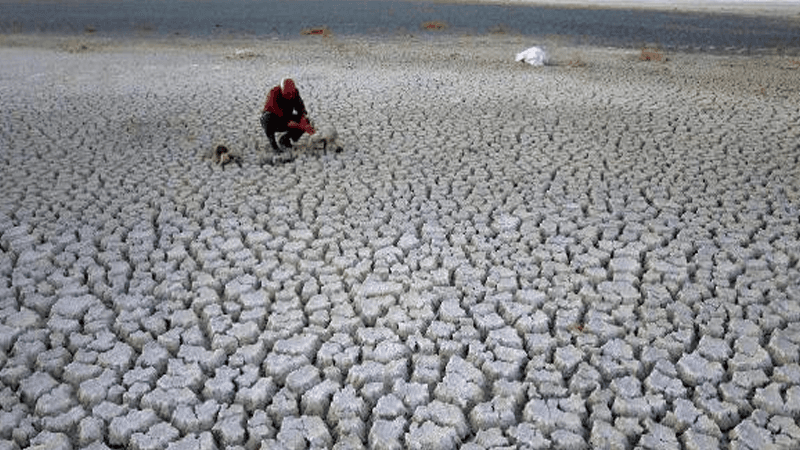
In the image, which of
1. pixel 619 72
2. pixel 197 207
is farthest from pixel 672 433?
pixel 619 72

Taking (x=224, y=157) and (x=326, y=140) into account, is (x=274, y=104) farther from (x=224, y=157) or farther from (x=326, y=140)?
(x=224, y=157)

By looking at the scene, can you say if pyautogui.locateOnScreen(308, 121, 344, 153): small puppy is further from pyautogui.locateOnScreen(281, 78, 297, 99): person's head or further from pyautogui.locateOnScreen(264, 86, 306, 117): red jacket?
pyautogui.locateOnScreen(281, 78, 297, 99): person's head

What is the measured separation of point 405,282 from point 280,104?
3.04m

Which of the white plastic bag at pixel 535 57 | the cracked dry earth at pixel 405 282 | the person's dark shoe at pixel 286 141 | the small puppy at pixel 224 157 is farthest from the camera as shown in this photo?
the white plastic bag at pixel 535 57

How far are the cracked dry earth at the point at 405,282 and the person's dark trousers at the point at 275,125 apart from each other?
1.08 feet

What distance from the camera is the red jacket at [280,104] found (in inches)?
245

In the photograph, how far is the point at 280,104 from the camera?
627cm

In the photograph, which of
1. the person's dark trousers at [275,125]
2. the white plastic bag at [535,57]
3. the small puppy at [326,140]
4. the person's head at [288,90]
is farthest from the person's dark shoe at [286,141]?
the white plastic bag at [535,57]

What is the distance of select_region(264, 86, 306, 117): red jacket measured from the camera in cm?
623

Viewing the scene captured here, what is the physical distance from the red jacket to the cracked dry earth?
55cm

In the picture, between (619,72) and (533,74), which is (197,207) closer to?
(533,74)

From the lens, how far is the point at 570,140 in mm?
6805

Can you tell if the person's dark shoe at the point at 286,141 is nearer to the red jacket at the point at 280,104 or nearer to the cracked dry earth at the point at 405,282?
the red jacket at the point at 280,104

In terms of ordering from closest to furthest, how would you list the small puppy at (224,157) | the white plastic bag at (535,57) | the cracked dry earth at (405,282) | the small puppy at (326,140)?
the cracked dry earth at (405,282)
the small puppy at (224,157)
the small puppy at (326,140)
the white plastic bag at (535,57)
